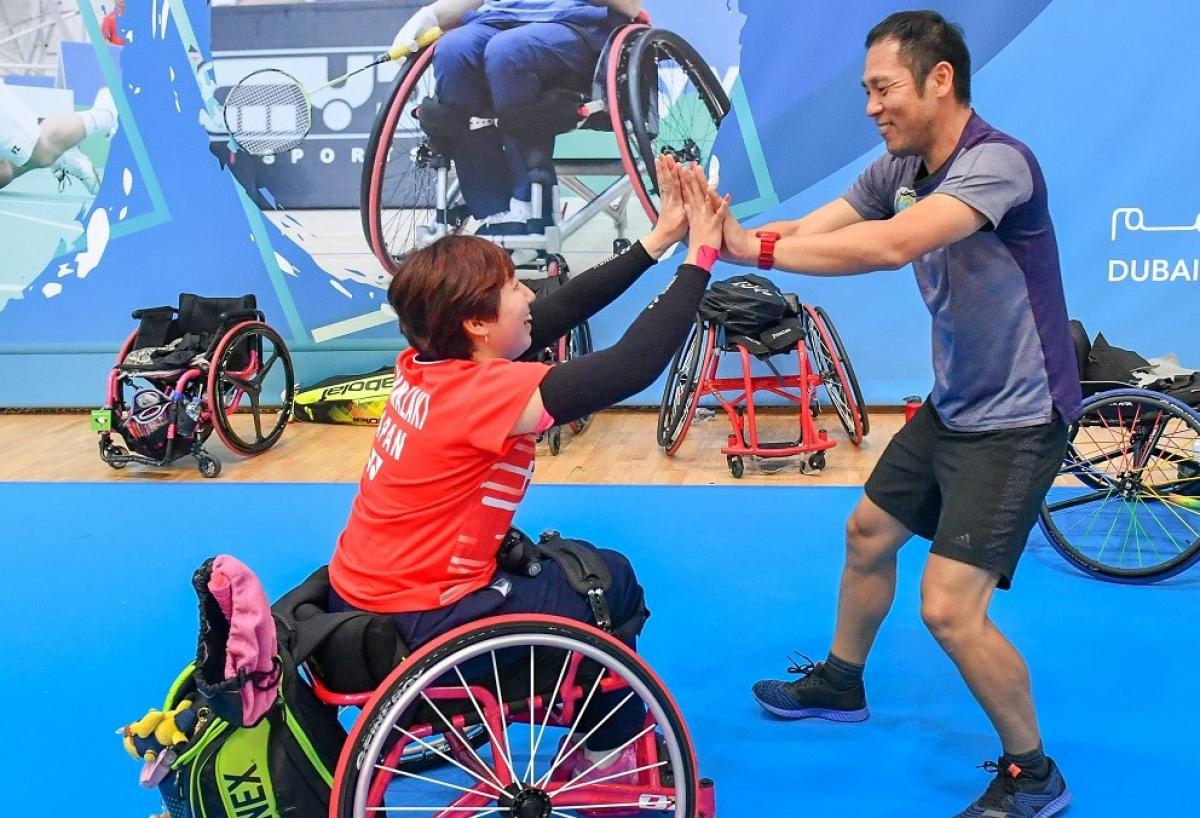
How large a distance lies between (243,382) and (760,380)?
2075 millimetres

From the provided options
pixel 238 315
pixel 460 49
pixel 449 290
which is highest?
pixel 460 49

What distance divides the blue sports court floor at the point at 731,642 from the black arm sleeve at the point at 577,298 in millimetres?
957

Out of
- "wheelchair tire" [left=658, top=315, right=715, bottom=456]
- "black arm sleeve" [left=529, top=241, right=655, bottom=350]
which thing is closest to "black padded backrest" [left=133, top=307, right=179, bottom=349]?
"wheelchair tire" [left=658, top=315, right=715, bottom=456]

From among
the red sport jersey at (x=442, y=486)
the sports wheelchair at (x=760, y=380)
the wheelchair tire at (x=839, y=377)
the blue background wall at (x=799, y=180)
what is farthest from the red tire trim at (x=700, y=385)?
the red sport jersey at (x=442, y=486)

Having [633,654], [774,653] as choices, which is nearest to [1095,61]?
[774,653]

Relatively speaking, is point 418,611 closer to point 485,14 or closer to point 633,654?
point 633,654

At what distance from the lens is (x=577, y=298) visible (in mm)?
2359

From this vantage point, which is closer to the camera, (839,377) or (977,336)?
(977,336)

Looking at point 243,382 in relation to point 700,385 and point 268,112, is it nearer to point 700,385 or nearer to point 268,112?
point 268,112

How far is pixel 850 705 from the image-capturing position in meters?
2.72

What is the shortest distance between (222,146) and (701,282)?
449 cm

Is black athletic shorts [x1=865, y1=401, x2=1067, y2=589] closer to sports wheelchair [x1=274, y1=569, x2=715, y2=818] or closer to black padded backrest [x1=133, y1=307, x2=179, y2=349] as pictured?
sports wheelchair [x1=274, y1=569, x2=715, y2=818]

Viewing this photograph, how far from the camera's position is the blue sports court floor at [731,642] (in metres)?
2.48

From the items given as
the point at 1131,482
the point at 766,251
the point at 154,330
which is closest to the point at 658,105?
the point at 154,330
